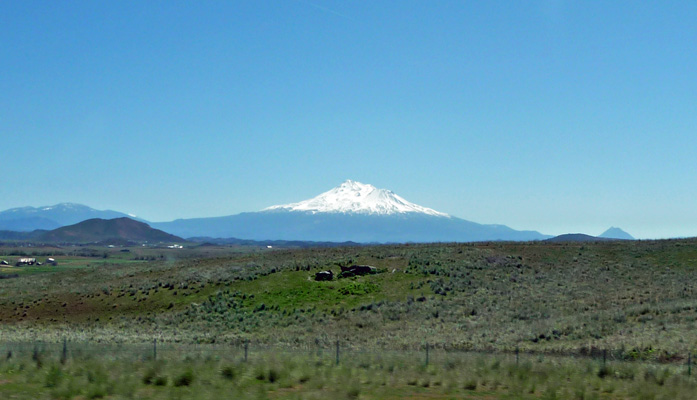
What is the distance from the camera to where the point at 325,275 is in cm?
5450

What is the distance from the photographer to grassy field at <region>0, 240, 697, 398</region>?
1942 cm

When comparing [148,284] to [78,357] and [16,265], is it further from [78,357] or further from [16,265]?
[16,265]

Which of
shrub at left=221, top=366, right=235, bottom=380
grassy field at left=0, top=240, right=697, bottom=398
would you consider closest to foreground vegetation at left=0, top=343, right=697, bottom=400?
shrub at left=221, top=366, right=235, bottom=380

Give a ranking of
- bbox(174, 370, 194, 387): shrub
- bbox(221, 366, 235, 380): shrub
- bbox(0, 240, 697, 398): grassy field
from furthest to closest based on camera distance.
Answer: bbox(0, 240, 697, 398): grassy field → bbox(221, 366, 235, 380): shrub → bbox(174, 370, 194, 387): shrub

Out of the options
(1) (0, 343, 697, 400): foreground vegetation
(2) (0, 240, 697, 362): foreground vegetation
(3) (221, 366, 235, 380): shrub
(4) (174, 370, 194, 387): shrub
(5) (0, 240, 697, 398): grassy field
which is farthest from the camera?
(2) (0, 240, 697, 362): foreground vegetation

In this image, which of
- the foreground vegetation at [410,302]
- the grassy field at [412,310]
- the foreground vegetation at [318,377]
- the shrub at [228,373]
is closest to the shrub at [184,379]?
the foreground vegetation at [318,377]

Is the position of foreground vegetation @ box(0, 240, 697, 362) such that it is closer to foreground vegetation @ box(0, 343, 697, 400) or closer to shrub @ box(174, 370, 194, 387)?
foreground vegetation @ box(0, 343, 697, 400)

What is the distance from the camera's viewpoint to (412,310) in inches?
1742

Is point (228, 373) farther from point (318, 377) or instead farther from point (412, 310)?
point (412, 310)

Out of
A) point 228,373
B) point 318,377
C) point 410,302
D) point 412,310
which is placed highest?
point 228,373

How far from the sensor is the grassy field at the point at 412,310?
19.4 metres

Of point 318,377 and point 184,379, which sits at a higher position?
point 184,379

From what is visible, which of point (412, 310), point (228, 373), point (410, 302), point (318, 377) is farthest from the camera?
point (410, 302)

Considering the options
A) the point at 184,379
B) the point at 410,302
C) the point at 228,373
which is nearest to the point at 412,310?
the point at 410,302
